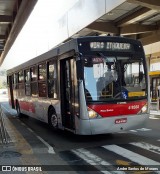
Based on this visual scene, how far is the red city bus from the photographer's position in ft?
29.4

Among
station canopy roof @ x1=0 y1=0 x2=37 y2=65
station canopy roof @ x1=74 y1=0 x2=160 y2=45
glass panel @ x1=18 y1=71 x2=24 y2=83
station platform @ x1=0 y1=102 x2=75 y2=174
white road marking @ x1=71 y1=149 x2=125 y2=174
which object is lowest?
white road marking @ x1=71 y1=149 x2=125 y2=174

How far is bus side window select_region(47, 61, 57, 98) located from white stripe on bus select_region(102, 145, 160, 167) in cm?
296

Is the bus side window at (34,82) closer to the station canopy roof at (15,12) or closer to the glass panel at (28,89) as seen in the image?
the glass panel at (28,89)

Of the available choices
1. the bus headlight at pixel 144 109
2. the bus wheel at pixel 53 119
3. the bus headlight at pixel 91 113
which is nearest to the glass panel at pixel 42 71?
the bus wheel at pixel 53 119

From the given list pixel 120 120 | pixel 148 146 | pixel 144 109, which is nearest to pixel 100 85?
pixel 120 120

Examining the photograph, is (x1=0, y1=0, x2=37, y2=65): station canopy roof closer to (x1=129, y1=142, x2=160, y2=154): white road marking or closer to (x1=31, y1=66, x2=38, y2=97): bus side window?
(x1=31, y1=66, x2=38, y2=97): bus side window

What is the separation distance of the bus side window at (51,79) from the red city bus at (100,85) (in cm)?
16

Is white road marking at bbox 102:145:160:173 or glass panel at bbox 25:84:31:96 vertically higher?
glass panel at bbox 25:84:31:96

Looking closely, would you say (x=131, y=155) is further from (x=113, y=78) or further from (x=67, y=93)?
(x=67, y=93)

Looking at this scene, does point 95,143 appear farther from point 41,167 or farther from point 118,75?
point 41,167

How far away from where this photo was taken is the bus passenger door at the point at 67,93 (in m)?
9.60

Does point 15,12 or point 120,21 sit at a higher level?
point 120,21

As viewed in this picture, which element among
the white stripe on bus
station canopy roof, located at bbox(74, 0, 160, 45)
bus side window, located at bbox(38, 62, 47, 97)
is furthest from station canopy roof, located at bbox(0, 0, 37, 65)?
station canopy roof, located at bbox(74, 0, 160, 45)

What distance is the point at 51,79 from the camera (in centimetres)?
1125
